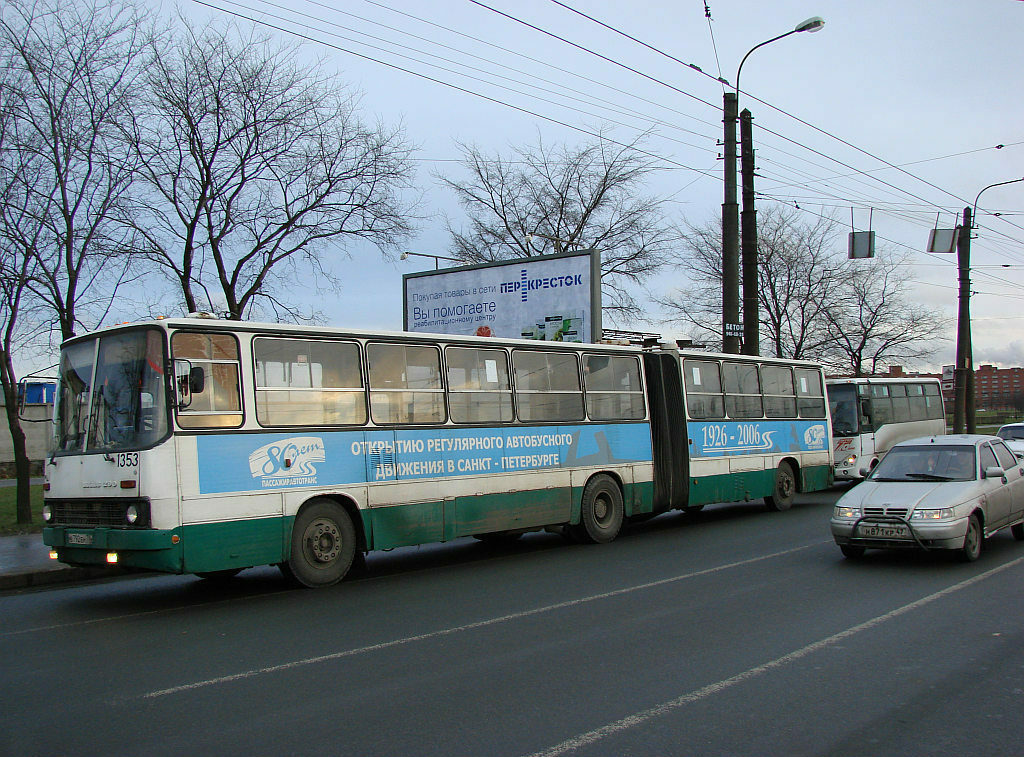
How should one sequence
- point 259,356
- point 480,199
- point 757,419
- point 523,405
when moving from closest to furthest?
point 259,356, point 523,405, point 757,419, point 480,199

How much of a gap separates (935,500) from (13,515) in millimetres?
19044

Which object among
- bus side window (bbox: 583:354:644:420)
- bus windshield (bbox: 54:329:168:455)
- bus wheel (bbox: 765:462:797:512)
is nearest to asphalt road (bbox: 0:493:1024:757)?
bus windshield (bbox: 54:329:168:455)

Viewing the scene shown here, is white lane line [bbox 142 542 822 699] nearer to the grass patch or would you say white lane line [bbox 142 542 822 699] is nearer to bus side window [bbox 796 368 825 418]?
bus side window [bbox 796 368 825 418]

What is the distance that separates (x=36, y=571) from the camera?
11688mm

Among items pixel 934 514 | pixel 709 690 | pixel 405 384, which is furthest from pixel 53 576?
pixel 934 514

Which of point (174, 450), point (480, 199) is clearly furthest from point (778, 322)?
point (174, 450)

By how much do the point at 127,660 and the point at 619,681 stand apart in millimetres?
4078

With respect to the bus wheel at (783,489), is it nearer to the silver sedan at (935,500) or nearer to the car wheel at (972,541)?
the silver sedan at (935,500)

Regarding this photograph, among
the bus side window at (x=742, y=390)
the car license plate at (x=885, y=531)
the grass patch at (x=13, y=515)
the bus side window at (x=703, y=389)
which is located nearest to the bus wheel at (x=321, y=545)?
the car license plate at (x=885, y=531)

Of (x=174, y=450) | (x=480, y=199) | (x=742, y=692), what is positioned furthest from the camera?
(x=480, y=199)

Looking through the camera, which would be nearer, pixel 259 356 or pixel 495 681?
pixel 495 681

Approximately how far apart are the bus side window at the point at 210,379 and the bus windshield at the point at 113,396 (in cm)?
25

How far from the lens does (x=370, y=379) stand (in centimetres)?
1151

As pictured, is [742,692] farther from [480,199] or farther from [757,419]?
[480,199]
